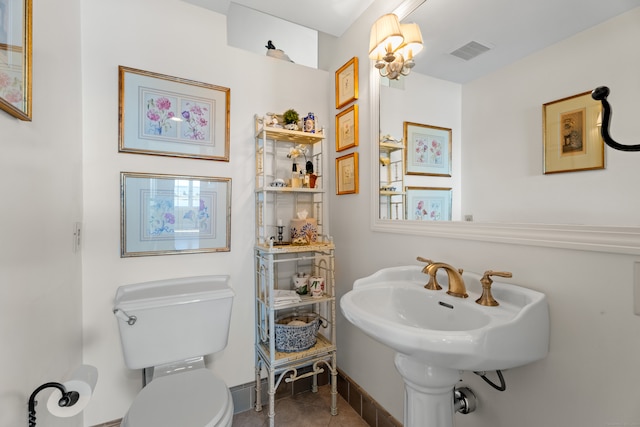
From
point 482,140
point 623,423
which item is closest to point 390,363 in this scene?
point 623,423

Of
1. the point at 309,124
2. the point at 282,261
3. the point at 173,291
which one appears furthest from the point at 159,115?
the point at 282,261

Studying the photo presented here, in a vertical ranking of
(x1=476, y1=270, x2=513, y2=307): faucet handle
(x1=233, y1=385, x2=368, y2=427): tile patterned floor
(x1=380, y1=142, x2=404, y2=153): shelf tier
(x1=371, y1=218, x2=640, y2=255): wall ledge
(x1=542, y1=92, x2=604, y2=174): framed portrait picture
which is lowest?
(x1=233, y1=385, x2=368, y2=427): tile patterned floor

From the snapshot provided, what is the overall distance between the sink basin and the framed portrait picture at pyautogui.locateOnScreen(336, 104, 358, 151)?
0.96m

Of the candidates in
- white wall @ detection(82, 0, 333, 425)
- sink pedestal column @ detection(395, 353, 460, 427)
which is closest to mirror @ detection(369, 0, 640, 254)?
sink pedestal column @ detection(395, 353, 460, 427)

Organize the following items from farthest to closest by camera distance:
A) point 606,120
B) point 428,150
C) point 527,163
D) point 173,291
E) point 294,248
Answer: point 294,248 → point 173,291 → point 428,150 → point 527,163 → point 606,120

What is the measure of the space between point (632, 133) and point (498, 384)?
0.88 m

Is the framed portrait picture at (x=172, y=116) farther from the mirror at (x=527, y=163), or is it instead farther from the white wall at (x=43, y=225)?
the mirror at (x=527, y=163)

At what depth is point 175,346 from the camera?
132 centimetres

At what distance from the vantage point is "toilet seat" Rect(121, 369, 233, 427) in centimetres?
103

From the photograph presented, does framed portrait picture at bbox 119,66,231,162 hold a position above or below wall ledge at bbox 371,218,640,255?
above

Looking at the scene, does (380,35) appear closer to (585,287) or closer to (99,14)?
(585,287)

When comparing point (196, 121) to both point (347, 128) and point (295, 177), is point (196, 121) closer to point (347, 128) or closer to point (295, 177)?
point (295, 177)

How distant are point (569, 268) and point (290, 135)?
1.46 meters

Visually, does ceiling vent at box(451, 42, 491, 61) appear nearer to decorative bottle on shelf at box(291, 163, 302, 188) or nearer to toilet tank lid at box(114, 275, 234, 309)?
decorative bottle on shelf at box(291, 163, 302, 188)
